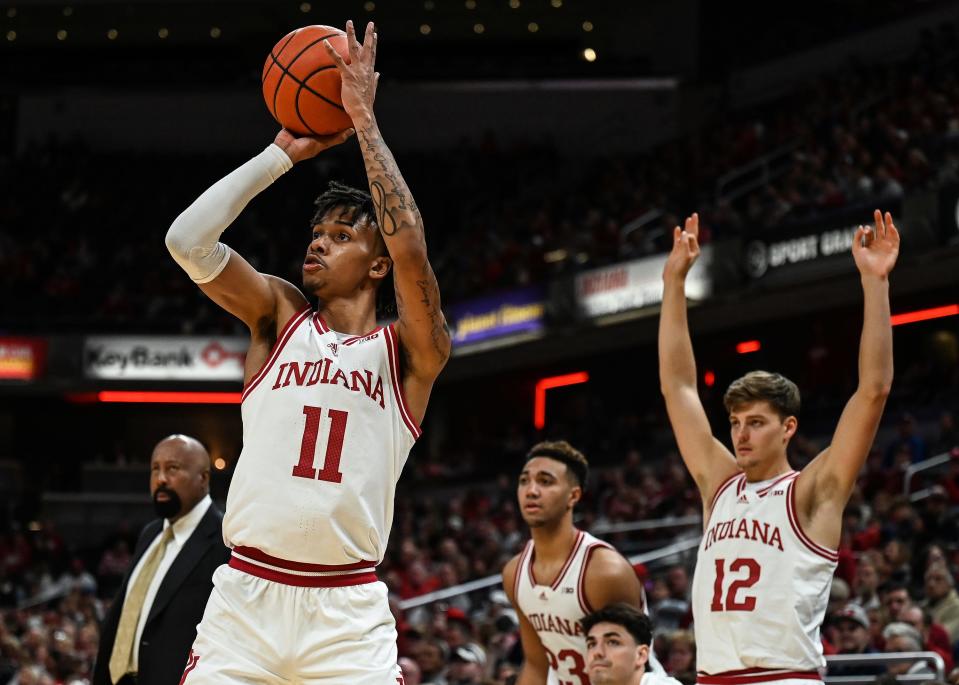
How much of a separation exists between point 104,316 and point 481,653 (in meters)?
18.2

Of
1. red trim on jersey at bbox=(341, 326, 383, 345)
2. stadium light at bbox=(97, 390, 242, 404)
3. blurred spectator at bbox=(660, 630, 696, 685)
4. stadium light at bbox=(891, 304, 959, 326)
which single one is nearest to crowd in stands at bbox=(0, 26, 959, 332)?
stadium light at bbox=(891, 304, 959, 326)

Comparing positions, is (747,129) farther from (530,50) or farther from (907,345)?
(530,50)

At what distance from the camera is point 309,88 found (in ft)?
14.1

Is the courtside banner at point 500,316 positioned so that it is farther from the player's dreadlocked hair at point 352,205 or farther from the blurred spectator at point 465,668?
the player's dreadlocked hair at point 352,205

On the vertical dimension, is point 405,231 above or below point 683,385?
above

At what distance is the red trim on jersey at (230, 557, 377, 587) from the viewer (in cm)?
399

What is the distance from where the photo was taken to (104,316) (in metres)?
26.8

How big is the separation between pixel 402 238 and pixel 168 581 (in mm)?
2414

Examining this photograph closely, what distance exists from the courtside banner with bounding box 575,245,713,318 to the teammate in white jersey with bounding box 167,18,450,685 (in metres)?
14.7

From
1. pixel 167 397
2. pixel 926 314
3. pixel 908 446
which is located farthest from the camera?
pixel 167 397

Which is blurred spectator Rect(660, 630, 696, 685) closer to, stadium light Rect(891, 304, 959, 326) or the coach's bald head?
the coach's bald head

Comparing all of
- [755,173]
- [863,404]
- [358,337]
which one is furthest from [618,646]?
[755,173]

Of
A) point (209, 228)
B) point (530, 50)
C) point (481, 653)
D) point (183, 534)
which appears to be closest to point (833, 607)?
point (481, 653)

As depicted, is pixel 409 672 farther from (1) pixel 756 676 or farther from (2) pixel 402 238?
(2) pixel 402 238
